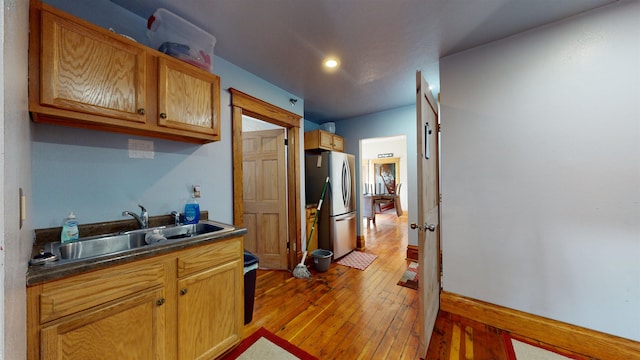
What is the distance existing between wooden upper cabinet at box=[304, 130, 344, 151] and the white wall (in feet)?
5.88

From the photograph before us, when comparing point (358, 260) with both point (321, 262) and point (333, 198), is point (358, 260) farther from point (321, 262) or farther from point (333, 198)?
point (333, 198)

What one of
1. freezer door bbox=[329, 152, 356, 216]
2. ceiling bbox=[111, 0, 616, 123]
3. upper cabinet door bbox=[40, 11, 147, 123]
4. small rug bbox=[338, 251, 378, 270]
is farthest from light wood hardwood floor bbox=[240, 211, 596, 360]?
ceiling bbox=[111, 0, 616, 123]

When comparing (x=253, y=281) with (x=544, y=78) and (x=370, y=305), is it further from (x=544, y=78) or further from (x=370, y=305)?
(x=544, y=78)

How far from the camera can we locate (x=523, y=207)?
1.71 metres

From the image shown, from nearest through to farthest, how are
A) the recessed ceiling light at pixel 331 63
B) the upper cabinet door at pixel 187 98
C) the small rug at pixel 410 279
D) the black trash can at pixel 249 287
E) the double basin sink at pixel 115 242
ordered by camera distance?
the double basin sink at pixel 115 242, the upper cabinet door at pixel 187 98, the black trash can at pixel 249 287, the recessed ceiling light at pixel 331 63, the small rug at pixel 410 279

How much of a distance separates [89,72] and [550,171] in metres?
3.15

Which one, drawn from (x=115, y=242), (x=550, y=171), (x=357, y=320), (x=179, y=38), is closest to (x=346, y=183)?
(x=357, y=320)

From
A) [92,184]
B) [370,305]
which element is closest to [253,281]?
[370,305]

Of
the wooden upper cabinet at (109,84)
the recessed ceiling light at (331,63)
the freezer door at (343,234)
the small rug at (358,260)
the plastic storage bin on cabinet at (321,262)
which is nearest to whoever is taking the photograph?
the wooden upper cabinet at (109,84)

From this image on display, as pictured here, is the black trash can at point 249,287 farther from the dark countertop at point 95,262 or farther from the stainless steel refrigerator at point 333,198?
the stainless steel refrigerator at point 333,198

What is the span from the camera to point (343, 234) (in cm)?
337

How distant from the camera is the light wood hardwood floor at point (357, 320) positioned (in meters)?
1.52

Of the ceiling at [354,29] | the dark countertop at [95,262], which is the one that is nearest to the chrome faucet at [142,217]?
the dark countertop at [95,262]

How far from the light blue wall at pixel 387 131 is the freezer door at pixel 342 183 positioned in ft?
1.18
